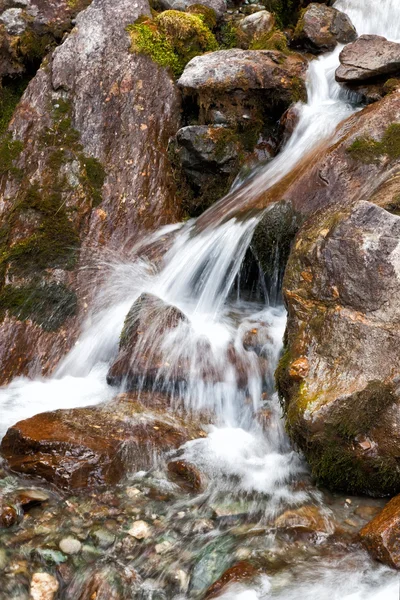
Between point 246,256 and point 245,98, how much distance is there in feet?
9.45

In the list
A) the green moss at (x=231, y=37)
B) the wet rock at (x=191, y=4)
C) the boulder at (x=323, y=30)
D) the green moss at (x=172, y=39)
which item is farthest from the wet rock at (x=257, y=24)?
the green moss at (x=172, y=39)

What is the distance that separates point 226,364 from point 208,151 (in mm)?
3518

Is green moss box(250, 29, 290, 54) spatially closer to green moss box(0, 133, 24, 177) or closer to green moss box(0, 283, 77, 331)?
green moss box(0, 133, 24, 177)

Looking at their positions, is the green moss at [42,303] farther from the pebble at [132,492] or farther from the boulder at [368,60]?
the boulder at [368,60]

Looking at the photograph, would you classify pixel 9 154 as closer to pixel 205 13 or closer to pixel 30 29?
pixel 30 29

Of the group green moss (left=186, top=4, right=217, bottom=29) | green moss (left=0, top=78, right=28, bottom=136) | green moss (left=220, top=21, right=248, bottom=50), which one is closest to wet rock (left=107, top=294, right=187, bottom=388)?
green moss (left=0, top=78, right=28, bottom=136)

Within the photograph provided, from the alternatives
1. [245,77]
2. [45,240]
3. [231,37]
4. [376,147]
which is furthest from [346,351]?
[231,37]

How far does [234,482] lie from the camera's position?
4.39 meters

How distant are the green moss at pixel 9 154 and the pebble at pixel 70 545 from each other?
17.6 feet

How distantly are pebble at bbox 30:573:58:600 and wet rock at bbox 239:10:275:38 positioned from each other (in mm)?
9070

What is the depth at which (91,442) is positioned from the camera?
14.9 ft

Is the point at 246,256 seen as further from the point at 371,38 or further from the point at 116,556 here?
the point at 371,38


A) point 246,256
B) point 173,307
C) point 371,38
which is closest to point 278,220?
point 246,256

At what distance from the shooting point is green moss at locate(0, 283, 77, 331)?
21.2 ft
